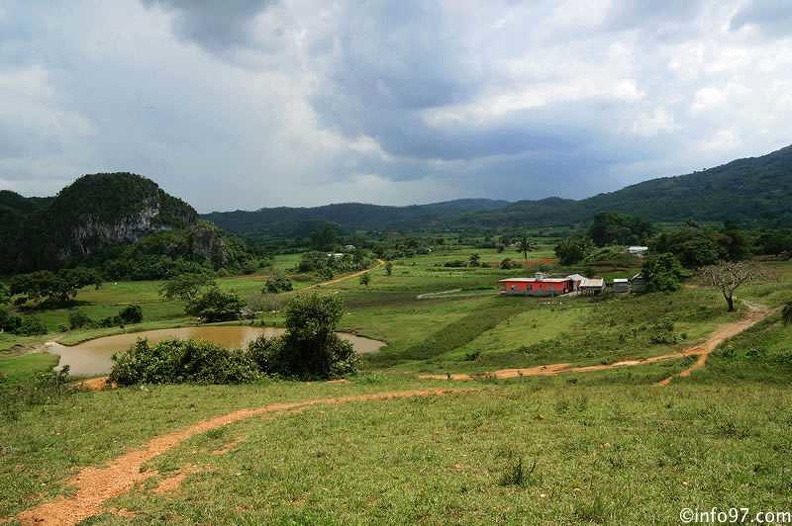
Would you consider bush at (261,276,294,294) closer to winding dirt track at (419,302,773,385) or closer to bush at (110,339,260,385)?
bush at (110,339,260,385)

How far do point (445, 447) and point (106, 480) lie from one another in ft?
32.4

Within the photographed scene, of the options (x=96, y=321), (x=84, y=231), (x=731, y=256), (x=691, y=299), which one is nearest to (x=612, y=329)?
(x=691, y=299)

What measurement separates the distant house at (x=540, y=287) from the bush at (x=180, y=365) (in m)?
56.5

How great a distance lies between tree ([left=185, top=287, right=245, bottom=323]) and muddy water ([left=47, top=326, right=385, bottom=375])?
580 centimetres

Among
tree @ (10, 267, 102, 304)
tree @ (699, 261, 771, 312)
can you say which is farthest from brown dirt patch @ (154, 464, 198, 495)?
tree @ (10, 267, 102, 304)

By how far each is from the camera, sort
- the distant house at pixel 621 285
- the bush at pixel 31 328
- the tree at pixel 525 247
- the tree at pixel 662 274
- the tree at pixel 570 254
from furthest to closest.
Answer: the tree at pixel 525 247 → the tree at pixel 570 254 → the bush at pixel 31 328 → the distant house at pixel 621 285 → the tree at pixel 662 274

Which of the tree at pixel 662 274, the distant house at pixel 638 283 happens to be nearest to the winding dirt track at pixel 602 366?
the tree at pixel 662 274

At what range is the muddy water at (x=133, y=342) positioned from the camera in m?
54.0

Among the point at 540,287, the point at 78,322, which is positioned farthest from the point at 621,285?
the point at 78,322

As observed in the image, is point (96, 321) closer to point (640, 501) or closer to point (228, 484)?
point (228, 484)

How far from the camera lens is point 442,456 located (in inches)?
577

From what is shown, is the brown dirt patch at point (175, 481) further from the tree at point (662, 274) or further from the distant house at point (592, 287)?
the distant house at point (592, 287)

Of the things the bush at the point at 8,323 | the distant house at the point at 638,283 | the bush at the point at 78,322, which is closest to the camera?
the distant house at the point at 638,283

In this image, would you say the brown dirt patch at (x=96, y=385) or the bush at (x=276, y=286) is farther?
the bush at (x=276, y=286)
